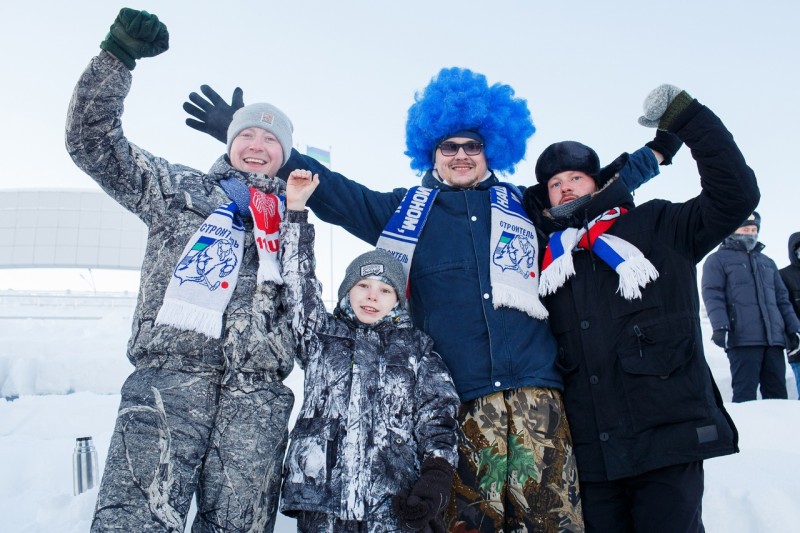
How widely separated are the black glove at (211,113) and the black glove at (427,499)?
192 cm

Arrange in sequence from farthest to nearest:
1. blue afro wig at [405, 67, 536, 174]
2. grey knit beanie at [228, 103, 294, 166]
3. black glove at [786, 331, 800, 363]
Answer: black glove at [786, 331, 800, 363], blue afro wig at [405, 67, 536, 174], grey knit beanie at [228, 103, 294, 166]

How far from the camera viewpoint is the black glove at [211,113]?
112 inches

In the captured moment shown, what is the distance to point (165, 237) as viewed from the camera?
7.46ft

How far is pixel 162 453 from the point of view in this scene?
190 centimetres

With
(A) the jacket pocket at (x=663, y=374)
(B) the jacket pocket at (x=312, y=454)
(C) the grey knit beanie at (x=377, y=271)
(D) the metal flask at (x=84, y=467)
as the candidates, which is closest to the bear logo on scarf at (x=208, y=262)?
(C) the grey knit beanie at (x=377, y=271)

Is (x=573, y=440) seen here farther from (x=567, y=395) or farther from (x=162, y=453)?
(x=162, y=453)

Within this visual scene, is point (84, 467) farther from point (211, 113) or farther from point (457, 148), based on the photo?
point (457, 148)

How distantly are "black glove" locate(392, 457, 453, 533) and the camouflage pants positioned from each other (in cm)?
23

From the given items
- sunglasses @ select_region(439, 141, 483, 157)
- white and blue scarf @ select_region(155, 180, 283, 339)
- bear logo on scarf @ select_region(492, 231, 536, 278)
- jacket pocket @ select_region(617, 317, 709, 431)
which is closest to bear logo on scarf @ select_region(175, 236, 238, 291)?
white and blue scarf @ select_region(155, 180, 283, 339)

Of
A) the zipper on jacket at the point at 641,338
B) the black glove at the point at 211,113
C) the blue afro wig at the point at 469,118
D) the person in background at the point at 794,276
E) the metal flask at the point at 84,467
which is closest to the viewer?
the zipper on jacket at the point at 641,338

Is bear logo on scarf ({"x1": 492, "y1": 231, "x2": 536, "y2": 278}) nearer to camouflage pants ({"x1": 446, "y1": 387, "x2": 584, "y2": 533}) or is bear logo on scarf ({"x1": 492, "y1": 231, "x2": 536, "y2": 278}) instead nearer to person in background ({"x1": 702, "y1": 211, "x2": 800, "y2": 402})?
camouflage pants ({"x1": 446, "y1": 387, "x2": 584, "y2": 533})

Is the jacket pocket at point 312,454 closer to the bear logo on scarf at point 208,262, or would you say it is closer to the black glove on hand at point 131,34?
the bear logo on scarf at point 208,262

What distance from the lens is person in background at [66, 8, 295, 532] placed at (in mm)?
1896

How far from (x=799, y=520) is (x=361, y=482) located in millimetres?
2145
